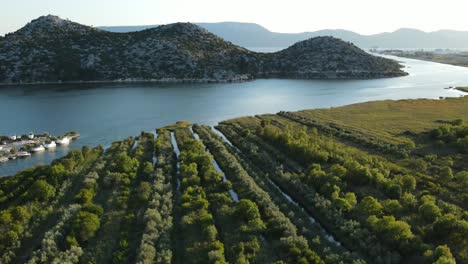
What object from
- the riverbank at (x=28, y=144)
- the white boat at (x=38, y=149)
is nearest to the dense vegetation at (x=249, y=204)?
the white boat at (x=38, y=149)

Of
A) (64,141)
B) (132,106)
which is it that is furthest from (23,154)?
(132,106)

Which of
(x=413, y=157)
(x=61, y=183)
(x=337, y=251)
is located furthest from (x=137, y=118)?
(x=337, y=251)

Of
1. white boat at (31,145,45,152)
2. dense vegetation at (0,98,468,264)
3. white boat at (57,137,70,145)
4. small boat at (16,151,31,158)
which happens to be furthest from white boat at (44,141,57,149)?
dense vegetation at (0,98,468,264)

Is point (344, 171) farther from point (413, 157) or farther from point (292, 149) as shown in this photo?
point (413, 157)

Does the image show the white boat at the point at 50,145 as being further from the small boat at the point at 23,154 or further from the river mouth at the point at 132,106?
the small boat at the point at 23,154

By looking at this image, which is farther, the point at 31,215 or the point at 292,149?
the point at 292,149

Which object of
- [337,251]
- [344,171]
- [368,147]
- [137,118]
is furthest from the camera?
[137,118]
